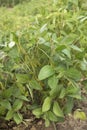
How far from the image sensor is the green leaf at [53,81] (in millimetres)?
1562

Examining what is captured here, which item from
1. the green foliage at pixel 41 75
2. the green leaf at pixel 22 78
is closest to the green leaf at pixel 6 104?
the green foliage at pixel 41 75

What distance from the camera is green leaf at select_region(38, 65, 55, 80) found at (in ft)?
5.06

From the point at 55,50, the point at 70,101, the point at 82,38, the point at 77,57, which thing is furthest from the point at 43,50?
the point at 82,38

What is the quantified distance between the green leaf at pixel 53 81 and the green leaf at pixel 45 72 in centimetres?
2

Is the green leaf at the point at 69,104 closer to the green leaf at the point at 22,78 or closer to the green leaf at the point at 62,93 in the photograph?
the green leaf at the point at 62,93

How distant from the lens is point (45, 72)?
1.57 metres

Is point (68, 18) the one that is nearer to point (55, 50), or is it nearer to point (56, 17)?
point (56, 17)

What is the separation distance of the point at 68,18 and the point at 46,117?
0.73m

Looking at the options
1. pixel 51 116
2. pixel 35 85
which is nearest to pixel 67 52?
pixel 35 85

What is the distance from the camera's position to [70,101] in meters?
1.68

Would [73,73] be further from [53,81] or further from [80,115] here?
[80,115]

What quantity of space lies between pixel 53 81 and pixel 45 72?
0.06 metres

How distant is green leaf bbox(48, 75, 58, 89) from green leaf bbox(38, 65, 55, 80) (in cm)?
2

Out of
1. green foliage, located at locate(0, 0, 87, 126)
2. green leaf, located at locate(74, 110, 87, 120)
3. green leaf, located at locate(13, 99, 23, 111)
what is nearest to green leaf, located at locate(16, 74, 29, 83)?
green foliage, located at locate(0, 0, 87, 126)
